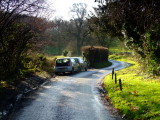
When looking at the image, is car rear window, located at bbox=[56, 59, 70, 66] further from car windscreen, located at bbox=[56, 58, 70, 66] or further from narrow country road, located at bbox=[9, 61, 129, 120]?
narrow country road, located at bbox=[9, 61, 129, 120]

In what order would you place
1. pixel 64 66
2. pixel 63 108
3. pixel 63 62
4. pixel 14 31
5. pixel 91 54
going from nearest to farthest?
pixel 63 108, pixel 14 31, pixel 64 66, pixel 63 62, pixel 91 54

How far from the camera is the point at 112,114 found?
7.91 m

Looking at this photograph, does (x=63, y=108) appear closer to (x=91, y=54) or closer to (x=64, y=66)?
(x=64, y=66)

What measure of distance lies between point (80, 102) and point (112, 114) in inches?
85.7

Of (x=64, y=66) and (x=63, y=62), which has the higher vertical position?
(x=63, y=62)

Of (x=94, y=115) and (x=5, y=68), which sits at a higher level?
(x=5, y=68)

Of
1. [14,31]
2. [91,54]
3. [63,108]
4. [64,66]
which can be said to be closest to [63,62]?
[64,66]

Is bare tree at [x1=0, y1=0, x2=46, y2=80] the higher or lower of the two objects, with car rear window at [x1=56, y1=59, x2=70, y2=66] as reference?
higher

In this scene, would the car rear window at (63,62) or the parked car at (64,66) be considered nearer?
the parked car at (64,66)

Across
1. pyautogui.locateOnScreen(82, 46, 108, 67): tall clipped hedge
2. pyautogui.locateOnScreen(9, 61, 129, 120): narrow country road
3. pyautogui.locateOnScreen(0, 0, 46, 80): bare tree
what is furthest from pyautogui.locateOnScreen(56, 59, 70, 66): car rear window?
pyautogui.locateOnScreen(9, 61, 129, 120): narrow country road

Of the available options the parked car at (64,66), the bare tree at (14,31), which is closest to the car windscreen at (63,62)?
the parked car at (64,66)

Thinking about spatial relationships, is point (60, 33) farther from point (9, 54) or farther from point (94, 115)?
point (94, 115)

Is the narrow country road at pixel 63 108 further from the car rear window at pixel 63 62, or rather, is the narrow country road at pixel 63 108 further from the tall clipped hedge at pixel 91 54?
the tall clipped hedge at pixel 91 54

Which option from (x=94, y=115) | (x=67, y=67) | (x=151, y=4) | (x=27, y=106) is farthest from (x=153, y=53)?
(x=67, y=67)
